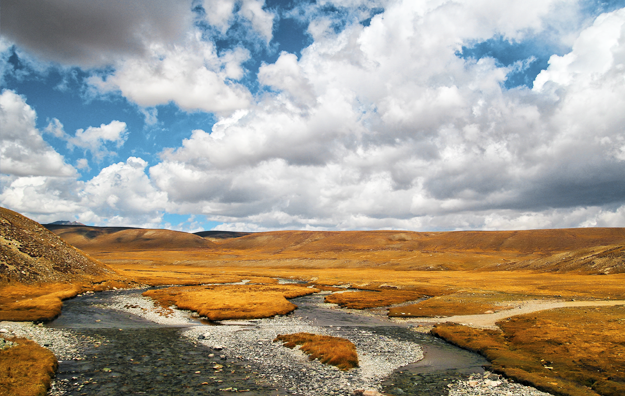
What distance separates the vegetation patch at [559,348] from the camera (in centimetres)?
2279

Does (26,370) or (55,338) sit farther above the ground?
(26,370)

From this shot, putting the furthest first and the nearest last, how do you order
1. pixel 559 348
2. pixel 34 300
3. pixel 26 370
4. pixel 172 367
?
pixel 34 300 < pixel 559 348 < pixel 172 367 < pixel 26 370

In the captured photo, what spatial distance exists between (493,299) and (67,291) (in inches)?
3042

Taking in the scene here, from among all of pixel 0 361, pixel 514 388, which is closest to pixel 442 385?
pixel 514 388

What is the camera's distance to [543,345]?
3161cm

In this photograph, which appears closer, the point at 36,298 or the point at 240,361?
the point at 240,361

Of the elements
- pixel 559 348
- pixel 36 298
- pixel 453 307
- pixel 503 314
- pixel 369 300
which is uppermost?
pixel 36 298

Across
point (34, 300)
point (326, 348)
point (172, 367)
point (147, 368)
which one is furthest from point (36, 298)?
point (326, 348)

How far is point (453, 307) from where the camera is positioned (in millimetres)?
56281

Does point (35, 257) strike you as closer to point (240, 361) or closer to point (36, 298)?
point (36, 298)

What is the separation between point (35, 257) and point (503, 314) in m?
88.8

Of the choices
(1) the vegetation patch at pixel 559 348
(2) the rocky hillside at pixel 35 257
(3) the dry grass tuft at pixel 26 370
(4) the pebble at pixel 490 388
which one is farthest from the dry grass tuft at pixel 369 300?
(2) the rocky hillside at pixel 35 257

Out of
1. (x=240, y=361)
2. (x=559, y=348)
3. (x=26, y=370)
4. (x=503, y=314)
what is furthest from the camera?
(x=503, y=314)

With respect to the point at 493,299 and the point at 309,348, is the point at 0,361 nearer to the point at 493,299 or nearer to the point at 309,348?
the point at 309,348
